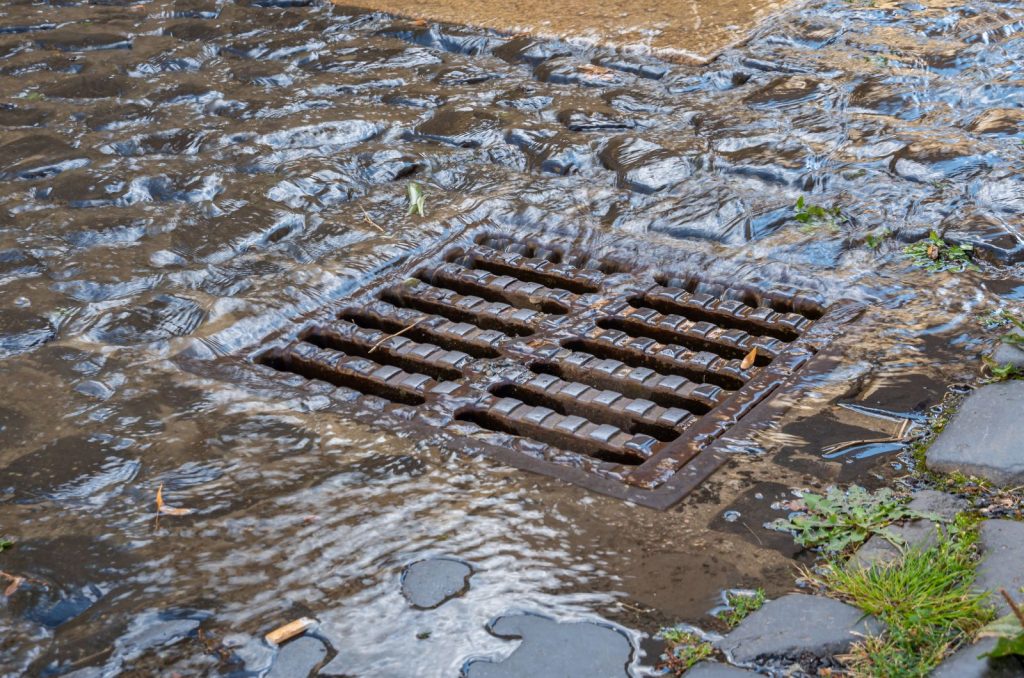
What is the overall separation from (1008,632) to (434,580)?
0.97 metres

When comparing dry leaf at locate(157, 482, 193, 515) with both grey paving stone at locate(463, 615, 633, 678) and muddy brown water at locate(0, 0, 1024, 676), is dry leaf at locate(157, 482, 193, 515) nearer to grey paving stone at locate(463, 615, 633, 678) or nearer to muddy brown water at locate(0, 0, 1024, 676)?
muddy brown water at locate(0, 0, 1024, 676)

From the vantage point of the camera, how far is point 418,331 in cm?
304

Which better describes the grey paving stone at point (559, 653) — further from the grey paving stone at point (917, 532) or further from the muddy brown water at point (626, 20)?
the muddy brown water at point (626, 20)

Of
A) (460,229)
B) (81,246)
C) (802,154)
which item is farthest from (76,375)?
(802,154)

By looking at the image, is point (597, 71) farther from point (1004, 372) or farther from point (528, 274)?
point (1004, 372)

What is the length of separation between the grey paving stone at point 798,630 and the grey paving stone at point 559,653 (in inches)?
7.0

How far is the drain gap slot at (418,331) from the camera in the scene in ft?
9.63

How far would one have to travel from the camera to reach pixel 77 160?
4.16 m

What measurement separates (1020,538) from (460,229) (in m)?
2.10

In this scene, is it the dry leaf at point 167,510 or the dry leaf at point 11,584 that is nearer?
the dry leaf at point 11,584

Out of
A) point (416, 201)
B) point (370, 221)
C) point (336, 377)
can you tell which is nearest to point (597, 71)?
point (416, 201)

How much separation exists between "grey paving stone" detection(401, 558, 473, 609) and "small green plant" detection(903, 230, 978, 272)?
1.70 m

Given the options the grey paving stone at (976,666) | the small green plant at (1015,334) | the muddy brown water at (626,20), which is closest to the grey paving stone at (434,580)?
the grey paving stone at (976,666)

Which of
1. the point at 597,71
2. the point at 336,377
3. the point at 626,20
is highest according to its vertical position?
the point at 626,20
